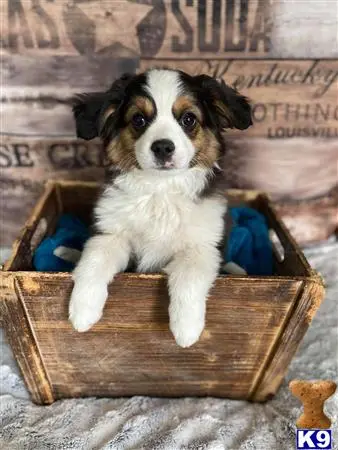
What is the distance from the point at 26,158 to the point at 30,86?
34cm

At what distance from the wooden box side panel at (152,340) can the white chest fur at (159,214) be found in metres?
0.23

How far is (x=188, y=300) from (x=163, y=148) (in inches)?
18.0

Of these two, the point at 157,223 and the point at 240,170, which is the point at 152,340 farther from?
the point at 240,170

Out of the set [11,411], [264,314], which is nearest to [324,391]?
[264,314]

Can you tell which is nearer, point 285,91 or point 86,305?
point 86,305

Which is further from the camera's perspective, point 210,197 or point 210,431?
point 210,197

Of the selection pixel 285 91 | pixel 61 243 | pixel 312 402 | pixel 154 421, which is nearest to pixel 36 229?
pixel 61 243

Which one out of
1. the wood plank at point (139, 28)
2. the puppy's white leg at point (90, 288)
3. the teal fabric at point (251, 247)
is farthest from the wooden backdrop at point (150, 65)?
the puppy's white leg at point (90, 288)

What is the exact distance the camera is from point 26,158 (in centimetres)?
227

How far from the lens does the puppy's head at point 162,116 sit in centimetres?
146

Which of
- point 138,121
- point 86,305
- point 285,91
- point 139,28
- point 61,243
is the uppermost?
point 139,28

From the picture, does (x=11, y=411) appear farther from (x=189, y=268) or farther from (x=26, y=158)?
(x=26, y=158)

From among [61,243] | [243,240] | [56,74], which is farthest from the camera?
[56,74]

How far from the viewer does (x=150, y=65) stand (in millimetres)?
2086
